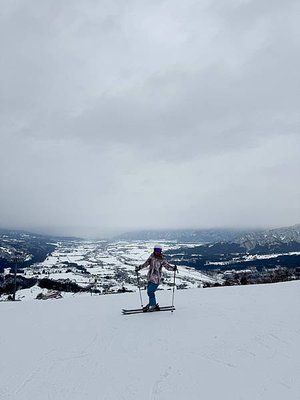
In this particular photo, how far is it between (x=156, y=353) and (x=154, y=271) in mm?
4845

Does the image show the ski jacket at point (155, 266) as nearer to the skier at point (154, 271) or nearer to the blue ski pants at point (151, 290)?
the skier at point (154, 271)

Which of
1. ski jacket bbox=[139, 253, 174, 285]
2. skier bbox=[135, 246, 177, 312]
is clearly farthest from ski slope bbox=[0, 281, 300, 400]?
ski jacket bbox=[139, 253, 174, 285]

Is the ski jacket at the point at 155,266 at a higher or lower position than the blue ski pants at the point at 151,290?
higher

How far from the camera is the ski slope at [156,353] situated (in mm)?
4914

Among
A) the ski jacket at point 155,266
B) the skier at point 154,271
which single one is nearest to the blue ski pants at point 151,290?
the skier at point 154,271

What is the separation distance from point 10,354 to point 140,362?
295 cm

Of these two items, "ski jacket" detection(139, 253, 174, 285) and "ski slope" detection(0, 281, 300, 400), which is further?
"ski jacket" detection(139, 253, 174, 285)

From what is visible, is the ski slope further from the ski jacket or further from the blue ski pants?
the ski jacket

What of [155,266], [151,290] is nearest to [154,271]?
[155,266]

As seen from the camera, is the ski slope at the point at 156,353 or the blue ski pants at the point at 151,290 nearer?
the ski slope at the point at 156,353

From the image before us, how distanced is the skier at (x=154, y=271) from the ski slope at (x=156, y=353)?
0.51 metres

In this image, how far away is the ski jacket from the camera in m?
11.3

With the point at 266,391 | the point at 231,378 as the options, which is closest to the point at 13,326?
the point at 231,378

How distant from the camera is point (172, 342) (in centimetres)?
730
